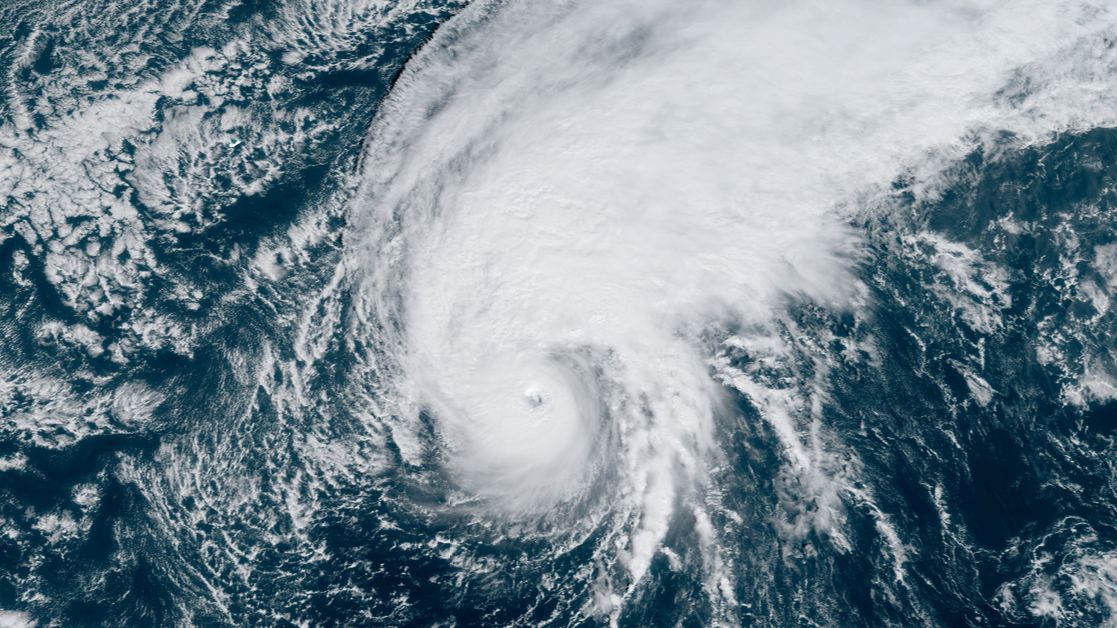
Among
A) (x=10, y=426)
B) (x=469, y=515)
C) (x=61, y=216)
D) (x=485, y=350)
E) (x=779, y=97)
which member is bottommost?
(x=469, y=515)

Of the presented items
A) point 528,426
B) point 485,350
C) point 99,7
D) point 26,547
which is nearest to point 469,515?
point 528,426

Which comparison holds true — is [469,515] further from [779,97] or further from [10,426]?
[779,97]

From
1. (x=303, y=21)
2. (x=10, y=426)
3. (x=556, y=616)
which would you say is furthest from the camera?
(x=303, y=21)

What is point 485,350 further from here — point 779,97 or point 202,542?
point 779,97

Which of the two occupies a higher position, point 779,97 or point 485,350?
point 779,97

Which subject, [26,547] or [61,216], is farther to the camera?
[61,216]

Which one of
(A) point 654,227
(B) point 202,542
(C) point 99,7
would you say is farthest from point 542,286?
(C) point 99,7

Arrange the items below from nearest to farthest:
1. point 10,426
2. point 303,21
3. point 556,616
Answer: point 556,616 → point 10,426 → point 303,21
